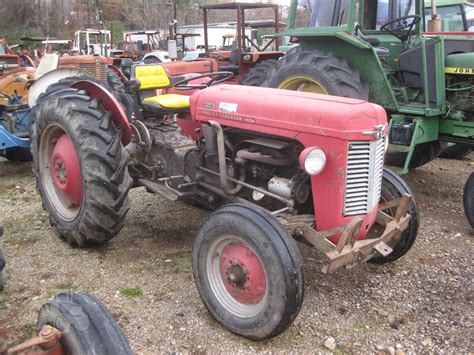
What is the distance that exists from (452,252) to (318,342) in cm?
166

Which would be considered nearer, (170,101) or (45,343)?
(45,343)

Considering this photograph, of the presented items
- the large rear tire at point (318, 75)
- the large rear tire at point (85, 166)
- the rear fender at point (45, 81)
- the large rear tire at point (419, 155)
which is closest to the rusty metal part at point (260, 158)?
the large rear tire at point (85, 166)

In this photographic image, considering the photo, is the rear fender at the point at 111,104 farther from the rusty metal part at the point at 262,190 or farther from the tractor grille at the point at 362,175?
the tractor grille at the point at 362,175

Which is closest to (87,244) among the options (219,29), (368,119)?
(368,119)

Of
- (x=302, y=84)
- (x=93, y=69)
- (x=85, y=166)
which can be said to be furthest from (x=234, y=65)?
(x=85, y=166)

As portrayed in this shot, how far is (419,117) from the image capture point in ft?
15.1

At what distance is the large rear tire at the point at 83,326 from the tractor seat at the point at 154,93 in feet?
6.55

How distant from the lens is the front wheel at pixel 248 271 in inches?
90.4

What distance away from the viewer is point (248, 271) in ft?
8.27

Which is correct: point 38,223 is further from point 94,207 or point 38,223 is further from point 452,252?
point 452,252

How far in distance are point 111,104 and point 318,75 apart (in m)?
2.02

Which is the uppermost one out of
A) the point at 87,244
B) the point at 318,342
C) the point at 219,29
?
the point at 219,29

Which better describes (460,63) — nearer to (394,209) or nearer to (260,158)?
(394,209)

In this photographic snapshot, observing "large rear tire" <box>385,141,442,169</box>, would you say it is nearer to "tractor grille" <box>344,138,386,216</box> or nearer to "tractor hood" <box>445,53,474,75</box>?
"tractor hood" <box>445,53,474,75</box>
